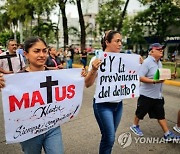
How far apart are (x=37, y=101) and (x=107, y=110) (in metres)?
0.91

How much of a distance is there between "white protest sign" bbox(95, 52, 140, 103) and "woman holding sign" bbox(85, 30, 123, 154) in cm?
8

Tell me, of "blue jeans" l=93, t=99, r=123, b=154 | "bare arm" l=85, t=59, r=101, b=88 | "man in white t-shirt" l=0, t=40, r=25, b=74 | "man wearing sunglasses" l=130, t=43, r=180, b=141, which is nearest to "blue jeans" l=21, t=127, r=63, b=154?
"blue jeans" l=93, t=99, r=123, b=154

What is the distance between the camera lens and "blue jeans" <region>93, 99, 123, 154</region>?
291 cm

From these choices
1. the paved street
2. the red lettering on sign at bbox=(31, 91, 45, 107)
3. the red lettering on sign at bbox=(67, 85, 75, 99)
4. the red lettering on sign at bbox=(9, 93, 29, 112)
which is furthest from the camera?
the paved street

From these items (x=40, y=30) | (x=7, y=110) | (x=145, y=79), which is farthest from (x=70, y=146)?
(x=40, y=30)

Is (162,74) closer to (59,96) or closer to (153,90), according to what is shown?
(153,90)

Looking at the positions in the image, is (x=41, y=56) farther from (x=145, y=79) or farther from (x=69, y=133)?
(x=69, y=133)

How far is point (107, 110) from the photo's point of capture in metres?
2.96

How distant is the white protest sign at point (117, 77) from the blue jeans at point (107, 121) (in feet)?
0.28

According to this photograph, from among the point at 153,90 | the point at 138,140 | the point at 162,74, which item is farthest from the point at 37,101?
the point at 138,140

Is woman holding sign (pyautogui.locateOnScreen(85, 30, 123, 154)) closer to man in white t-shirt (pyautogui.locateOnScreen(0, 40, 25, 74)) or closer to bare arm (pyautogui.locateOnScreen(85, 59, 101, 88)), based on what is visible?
bare arm (pyautogui.locateOnScreen(85, 59, 101, 88))

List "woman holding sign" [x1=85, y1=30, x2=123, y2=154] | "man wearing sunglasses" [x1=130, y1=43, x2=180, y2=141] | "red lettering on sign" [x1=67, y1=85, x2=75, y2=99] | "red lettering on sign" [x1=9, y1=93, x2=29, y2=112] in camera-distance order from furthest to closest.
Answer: "man wearing sunglasses" [x1=130, y1=43, x2=180, y2=141]
"woman holding sign" [x1=85, y1=30, x2=123, y2=154]
"red lettering on sign" [x1=67, y1=85, x2=75, y2=99]
"red lettering on sign" [x1=9, y1=93, x2=29, y2=112]

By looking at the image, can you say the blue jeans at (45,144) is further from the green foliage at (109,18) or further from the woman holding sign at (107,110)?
the green foliage at (109,18)

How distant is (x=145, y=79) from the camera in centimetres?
397
